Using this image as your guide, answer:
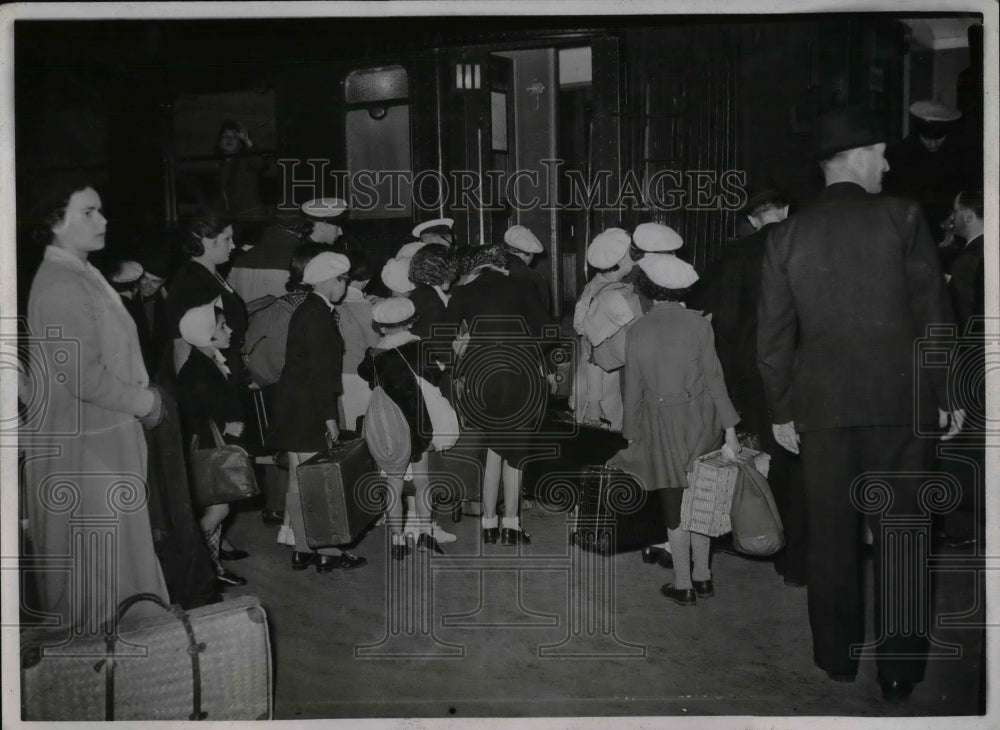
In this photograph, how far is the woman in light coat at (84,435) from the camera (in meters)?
4.13

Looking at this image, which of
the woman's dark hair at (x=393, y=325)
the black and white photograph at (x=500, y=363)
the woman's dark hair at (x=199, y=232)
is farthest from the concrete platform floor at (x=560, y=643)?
the woman's dark hair at (x=199, y=232)

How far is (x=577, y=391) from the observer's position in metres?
5.03

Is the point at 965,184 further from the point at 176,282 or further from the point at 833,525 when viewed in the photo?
the point at 176,282

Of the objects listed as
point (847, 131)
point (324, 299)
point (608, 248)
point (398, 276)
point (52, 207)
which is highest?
point (847, 131)

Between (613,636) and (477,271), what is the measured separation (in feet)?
6.41

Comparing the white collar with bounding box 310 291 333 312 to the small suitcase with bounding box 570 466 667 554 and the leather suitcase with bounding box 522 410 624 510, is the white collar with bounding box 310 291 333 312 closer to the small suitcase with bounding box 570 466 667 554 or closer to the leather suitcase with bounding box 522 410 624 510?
the leather suitcase with bounding box 522 410 624 510

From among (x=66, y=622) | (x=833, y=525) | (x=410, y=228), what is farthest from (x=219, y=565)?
(x=833, y=525)

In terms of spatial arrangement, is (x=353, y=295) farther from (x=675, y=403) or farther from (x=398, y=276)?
(x=675, y=403)

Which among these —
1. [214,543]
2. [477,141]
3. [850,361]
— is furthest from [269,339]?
[850,361]

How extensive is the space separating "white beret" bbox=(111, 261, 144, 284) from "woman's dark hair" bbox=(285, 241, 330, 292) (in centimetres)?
78

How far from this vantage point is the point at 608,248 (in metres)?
4.94

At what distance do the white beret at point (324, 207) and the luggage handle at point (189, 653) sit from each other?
186 cm

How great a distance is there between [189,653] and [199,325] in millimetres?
1588

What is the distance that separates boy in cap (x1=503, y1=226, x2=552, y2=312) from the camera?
4910 mm
